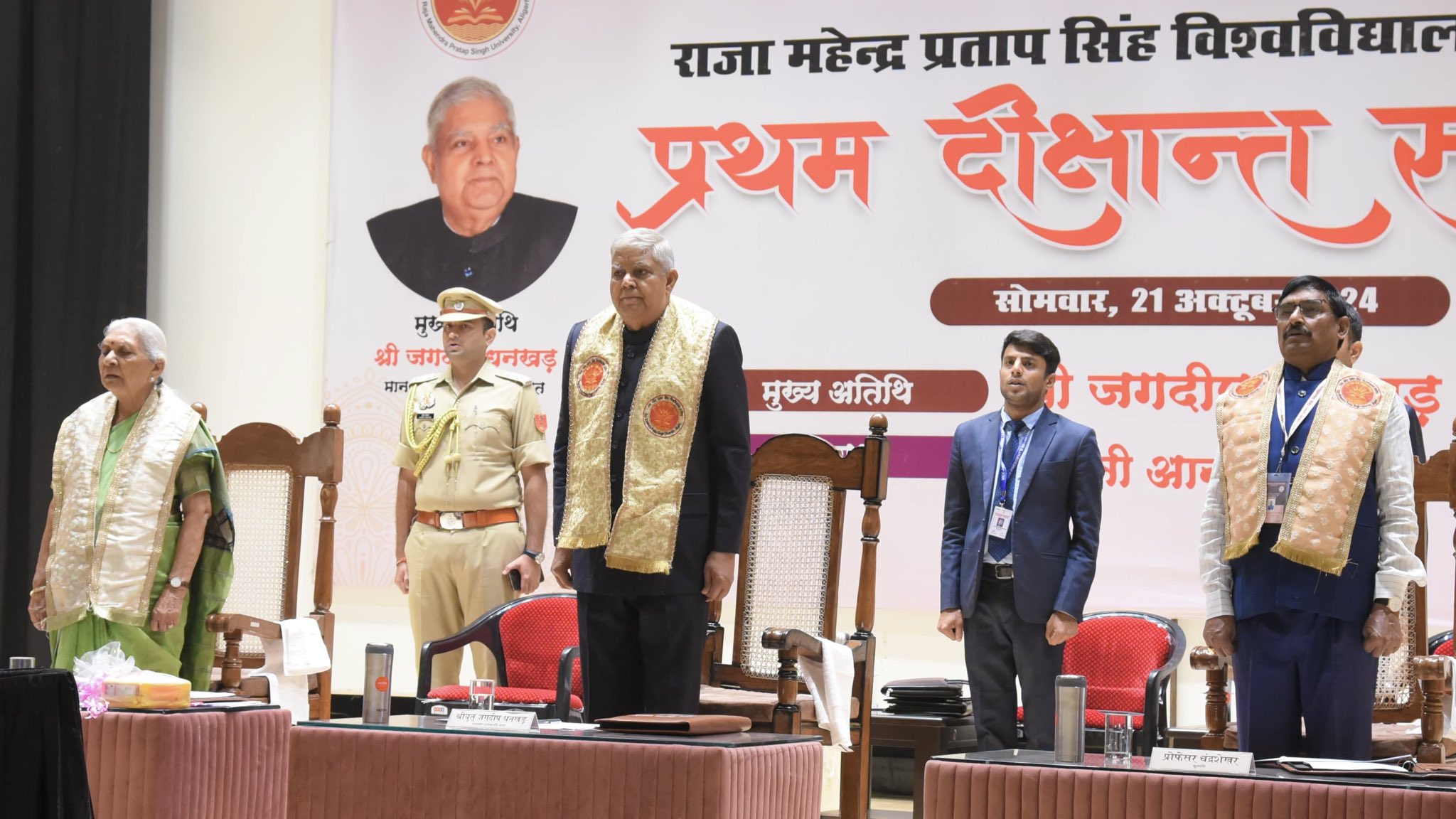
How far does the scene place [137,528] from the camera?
3.73 meters

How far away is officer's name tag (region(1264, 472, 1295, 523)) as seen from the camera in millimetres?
2986

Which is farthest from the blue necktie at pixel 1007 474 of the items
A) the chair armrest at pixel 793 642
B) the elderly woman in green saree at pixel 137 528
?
the elderly woman in green saree at pixel 137 528

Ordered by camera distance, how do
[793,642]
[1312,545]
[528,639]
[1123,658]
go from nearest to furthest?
[1312,545], [793,642], [528,639], [1123,658]

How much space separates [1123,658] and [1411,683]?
0.76 meters

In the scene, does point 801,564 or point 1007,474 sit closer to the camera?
point 1007,474

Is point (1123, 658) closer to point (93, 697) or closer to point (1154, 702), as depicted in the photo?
point (1154, 702)

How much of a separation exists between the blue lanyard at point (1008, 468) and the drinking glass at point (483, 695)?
4.53 feet

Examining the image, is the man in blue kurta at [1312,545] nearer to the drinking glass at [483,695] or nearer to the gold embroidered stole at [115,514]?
the drinking glass at [483,695]

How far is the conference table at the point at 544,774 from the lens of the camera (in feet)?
7.76

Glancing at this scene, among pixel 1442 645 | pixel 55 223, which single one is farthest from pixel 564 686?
pixel 55 223

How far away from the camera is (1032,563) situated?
3.58m

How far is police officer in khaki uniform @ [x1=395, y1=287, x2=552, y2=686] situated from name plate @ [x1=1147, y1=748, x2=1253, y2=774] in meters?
2.24

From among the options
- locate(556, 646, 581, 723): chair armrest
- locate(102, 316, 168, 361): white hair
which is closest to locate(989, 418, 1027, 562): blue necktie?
locate(556, 646, 581, 723): chair armrest

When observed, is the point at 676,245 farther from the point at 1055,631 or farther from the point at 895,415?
the point at 1055,631
